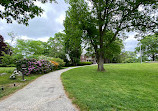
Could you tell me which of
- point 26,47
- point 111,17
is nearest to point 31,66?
point 111,17

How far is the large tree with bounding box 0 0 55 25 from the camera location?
13.6 feet

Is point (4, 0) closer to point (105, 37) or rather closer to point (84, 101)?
point (84, 101)

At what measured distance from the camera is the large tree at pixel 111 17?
7855mm

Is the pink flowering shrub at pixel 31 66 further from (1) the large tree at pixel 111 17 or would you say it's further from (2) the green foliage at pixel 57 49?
(2) the green foliage at pixel 57 49

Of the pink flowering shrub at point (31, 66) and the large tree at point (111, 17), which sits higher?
the large tree at point (111, 17)

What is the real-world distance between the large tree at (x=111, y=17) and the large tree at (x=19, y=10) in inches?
185

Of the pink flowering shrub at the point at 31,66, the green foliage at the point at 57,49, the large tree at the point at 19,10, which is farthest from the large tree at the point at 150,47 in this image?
the large tree at the point at 19,10

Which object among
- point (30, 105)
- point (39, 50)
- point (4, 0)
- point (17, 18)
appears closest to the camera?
point (30, 105)

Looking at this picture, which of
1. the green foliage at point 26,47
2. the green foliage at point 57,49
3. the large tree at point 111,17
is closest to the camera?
the large tree at point 111,17

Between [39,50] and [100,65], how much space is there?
18.7 meters

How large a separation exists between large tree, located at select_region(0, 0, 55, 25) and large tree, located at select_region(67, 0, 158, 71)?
469cm

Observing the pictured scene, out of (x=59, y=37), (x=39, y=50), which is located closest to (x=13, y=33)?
(x=39, y=50)

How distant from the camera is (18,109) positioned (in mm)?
2170

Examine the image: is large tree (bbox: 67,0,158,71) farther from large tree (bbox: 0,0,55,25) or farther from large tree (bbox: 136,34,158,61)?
large tree (bbox: 136,34,158,61)
